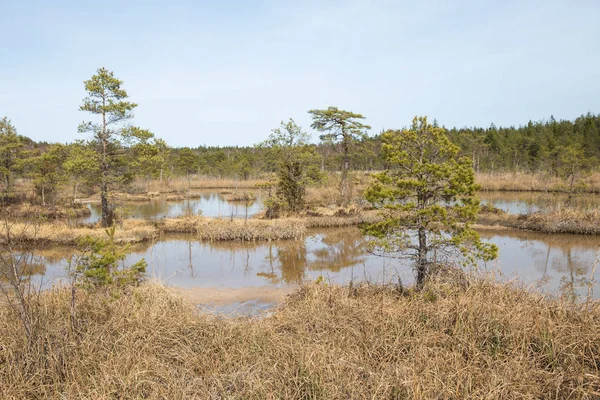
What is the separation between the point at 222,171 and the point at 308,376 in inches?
2199

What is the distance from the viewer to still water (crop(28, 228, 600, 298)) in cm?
1184

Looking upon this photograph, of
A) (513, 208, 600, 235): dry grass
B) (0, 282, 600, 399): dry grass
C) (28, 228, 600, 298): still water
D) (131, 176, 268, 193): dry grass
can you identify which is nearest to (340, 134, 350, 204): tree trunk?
(28, 228, 600, 298): still water

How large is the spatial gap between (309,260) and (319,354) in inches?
418

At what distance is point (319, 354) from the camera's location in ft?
13.6

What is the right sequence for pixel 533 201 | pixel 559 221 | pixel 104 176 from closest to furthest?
pixel 559 221 < pixel 104 176 < pixel 533 201

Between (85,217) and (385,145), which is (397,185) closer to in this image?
(385,145)

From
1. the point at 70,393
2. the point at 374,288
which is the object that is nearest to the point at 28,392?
the point at 70,393

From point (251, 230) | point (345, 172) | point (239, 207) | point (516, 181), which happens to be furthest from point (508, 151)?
point (251, 230)

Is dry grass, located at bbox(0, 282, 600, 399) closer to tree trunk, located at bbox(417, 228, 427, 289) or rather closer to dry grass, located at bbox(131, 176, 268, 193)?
tree trunk, located at bbox(417, 228, 427, 289)

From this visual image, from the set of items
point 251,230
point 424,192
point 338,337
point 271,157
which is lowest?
point 251,230

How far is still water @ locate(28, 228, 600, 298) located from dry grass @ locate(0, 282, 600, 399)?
16.7 ft

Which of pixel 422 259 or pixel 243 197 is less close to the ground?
pixel 243 197

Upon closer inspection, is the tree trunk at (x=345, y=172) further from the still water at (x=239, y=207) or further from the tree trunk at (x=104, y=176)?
the tree trunk at (x=104, y=176)

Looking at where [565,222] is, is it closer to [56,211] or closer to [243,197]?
[243,197]
